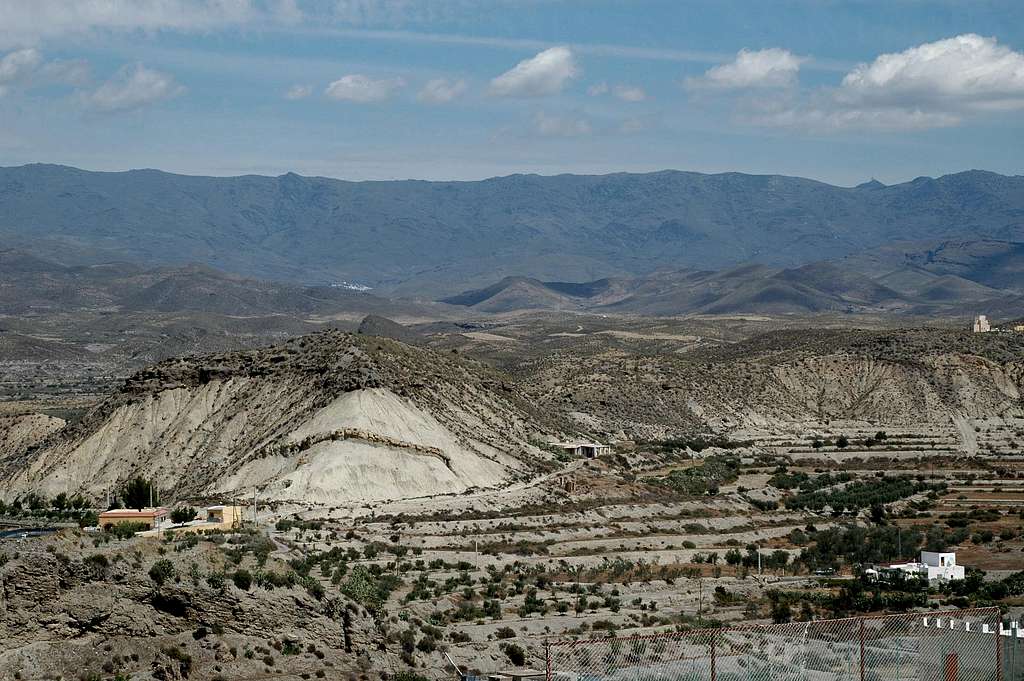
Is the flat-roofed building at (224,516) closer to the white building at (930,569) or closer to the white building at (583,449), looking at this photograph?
the white building at (930,569)

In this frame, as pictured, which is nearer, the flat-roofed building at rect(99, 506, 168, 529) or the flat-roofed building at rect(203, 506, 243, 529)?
the flat-roofed building at rect(99, 506, 168, 529)

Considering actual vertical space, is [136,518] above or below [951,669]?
below

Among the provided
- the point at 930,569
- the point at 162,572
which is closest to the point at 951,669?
the point at 162,572

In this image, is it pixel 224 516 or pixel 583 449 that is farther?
pixel 583 449

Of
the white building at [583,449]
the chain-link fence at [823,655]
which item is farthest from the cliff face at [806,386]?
the chain-link fence at [823,655]

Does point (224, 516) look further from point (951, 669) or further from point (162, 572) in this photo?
point (951, 669)

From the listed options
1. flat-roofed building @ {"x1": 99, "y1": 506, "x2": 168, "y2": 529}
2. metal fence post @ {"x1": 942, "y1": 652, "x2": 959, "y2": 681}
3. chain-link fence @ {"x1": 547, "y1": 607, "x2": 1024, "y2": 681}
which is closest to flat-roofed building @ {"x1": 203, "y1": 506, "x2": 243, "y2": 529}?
flat-roofed building @ {"x1": 99, "y1": 506, "x2": 168, "y2": 529}

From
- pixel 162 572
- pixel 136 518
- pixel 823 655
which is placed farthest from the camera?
pixel 136 518

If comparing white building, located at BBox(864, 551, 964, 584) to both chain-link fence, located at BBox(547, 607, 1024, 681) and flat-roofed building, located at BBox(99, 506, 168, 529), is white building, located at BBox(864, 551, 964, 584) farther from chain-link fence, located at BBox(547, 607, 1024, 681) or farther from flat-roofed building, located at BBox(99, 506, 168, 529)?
flat-roofed building, located at BBox(99, 506, 168, 529)
